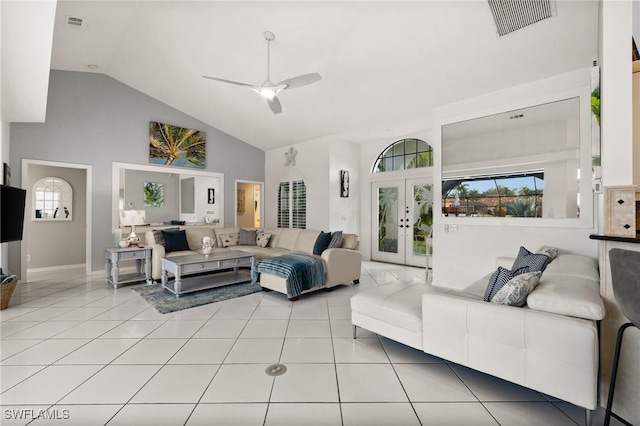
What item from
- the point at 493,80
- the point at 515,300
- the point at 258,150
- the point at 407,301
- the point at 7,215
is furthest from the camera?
the point at 258,150

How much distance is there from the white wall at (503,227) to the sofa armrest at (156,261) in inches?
173

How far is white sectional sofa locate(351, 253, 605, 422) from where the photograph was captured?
1468 mm

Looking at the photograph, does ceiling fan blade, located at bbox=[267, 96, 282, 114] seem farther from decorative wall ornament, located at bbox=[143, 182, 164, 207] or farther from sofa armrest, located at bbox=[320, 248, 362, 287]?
decorative wall ornament, located at bbox=[143, 182, 164, 207]

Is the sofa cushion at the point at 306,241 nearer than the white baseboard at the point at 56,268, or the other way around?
the sofa cushion at the point at 306,241

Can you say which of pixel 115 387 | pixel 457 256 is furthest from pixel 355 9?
pixel 115 387

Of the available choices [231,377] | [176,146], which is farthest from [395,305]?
[176,146]

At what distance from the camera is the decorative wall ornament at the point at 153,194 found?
6184mm

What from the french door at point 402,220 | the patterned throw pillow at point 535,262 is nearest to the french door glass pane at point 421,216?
the french door at point 402,220

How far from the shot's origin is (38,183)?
217 inches

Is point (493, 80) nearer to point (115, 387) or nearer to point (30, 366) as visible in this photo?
point (115, 387)

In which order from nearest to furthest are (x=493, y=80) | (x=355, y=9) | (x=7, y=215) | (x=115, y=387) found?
1. (x=115, y=387)
2. (x=7, y=215)
3. (x=355, y=9)
4. (x=493, y=80)

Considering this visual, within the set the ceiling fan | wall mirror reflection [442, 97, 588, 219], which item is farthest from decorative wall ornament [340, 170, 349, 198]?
the ceiling fan

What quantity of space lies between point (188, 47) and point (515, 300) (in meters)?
5.01

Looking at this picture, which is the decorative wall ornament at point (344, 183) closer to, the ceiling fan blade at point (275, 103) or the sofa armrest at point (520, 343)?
the ceiling fan blade at point (275, 103)
